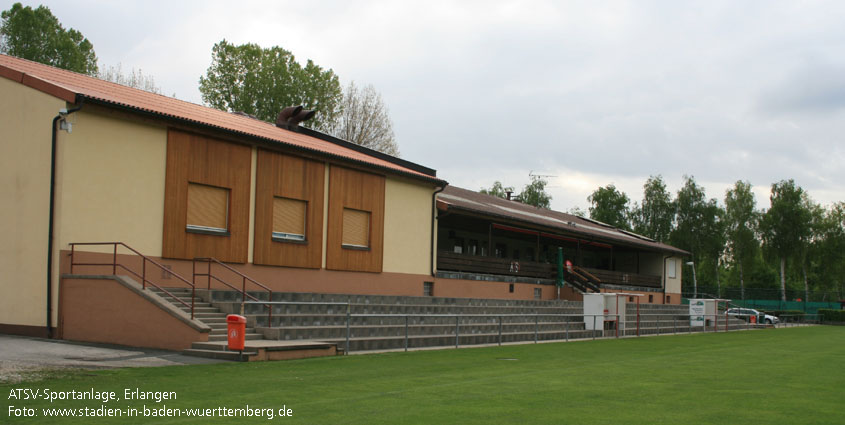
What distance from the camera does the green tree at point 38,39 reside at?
48.2m

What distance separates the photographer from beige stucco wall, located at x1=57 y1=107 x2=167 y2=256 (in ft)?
58.5

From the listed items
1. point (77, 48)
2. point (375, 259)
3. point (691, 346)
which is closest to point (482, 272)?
point (375, 259)

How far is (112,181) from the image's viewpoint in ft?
61.5

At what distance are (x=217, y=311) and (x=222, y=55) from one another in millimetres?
38883

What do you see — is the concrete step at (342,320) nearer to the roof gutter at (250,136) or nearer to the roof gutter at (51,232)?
the roof gutter at (51,232)

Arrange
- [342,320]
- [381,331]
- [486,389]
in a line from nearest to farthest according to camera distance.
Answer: [486,389]
[381,331]
[342,320]

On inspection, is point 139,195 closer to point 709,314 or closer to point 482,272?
point 482,272

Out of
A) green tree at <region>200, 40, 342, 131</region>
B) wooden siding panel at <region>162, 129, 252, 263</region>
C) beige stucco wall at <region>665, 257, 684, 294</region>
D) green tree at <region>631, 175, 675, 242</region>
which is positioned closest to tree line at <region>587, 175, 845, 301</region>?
green tree at <region>631, 175, 675, 242</region>

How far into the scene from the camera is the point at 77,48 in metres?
48.9

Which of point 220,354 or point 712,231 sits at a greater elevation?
point 712,231

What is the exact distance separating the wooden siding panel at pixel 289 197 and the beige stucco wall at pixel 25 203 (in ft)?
19.8

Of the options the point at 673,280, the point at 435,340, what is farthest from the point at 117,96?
the point at 673,280

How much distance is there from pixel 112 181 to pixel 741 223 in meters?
70.0

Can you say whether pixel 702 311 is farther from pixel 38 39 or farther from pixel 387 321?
pixel 38 39
